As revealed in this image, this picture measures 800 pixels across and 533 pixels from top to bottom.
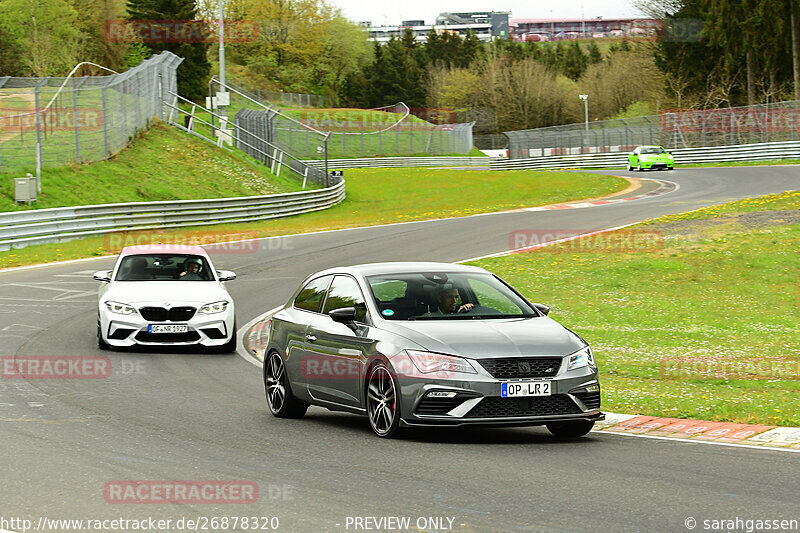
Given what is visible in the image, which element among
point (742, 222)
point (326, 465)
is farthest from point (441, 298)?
point (742, 222)

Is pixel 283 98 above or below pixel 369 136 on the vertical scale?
above

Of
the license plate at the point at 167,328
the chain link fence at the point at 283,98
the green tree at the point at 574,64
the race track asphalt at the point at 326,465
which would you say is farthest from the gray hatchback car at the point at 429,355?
the green tree at the point at 574,64

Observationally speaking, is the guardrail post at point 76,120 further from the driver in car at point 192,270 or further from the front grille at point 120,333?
the front grille at point 120,333

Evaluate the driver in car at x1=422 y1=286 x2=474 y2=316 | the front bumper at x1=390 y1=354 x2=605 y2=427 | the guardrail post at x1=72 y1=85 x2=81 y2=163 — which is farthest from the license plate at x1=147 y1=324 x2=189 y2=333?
the guardrail post at x1=72 y1=85 x2=81 y2=163

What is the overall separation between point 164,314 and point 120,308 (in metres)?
0.62

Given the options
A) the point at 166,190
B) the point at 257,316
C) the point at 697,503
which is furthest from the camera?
the point at 166,190

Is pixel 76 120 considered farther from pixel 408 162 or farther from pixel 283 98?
pixel 283 98

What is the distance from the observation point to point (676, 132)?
7044cm

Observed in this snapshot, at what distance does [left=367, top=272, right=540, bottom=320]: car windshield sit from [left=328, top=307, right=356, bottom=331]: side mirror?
0.87 ft

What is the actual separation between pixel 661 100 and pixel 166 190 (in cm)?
6247

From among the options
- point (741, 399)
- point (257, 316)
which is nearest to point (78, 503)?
point (741, 399)

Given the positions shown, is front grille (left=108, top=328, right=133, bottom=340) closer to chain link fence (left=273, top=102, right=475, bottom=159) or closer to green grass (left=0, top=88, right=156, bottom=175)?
green grass (left=0, top=88, right=156, bottom=175)

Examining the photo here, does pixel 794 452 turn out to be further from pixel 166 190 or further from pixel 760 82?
pixel 760 82

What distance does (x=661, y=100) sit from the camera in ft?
308
